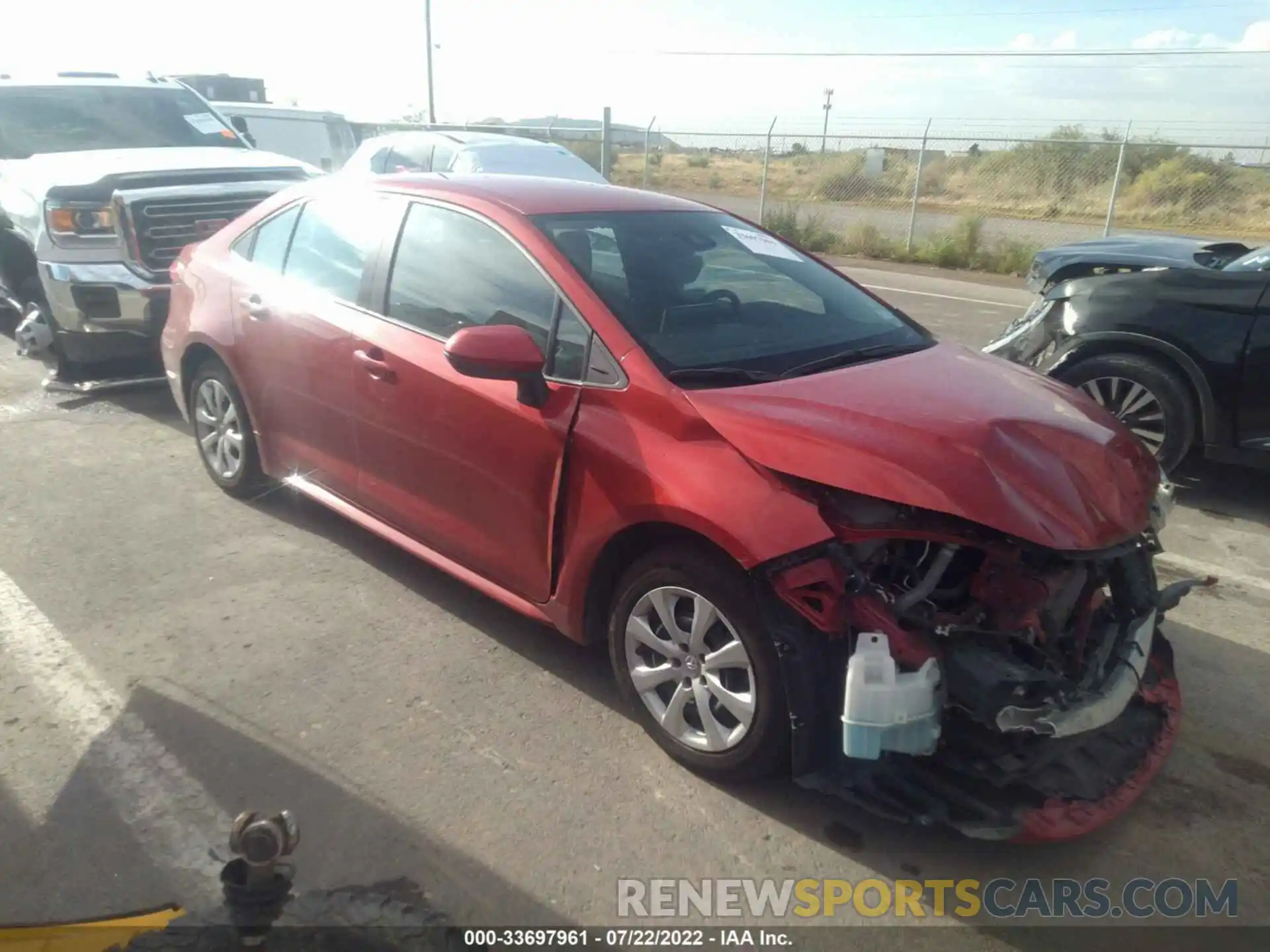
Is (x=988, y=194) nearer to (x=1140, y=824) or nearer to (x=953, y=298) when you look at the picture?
(x=953, y=298)

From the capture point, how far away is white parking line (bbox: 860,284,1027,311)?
12938 mm

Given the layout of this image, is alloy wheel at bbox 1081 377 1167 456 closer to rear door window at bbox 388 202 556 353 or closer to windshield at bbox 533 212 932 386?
windshield at bbox 533 212 932 386

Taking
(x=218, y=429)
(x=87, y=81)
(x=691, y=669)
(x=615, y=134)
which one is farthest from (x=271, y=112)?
(x=691, y=669)

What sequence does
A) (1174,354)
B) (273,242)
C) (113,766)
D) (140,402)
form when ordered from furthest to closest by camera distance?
(140,402) → (1174,354) → (273,242) → (113,766)

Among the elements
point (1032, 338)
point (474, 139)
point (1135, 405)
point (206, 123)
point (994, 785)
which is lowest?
point (994, 785)

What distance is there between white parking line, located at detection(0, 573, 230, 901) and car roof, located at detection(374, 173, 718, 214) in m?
2.23

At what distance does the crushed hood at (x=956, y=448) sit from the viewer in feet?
9.20

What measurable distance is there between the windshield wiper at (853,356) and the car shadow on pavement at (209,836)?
1.82 meters

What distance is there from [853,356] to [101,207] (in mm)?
5476

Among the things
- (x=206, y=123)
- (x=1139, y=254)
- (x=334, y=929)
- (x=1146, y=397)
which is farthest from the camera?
(x=206, y=123)

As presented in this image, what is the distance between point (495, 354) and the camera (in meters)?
3.26

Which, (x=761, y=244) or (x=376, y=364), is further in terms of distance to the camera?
(x=761, y=244)

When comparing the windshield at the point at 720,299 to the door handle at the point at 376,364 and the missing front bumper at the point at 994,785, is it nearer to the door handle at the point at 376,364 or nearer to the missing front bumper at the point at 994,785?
the door handle at the point at 376,364

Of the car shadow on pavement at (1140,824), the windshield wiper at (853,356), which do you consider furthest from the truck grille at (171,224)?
the windshield wiper at (853,356)
